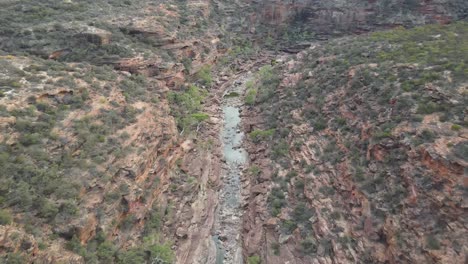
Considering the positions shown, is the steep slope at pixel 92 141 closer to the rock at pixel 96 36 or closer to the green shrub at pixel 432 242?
the rock at pixel 96 36

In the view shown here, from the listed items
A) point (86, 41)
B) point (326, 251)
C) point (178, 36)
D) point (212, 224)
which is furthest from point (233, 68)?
point (326, 251)

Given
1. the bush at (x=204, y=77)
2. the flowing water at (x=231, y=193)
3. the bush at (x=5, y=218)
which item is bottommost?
the flowing water at (x=231, y=193)

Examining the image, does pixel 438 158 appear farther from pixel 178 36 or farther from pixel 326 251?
pixel 178 36

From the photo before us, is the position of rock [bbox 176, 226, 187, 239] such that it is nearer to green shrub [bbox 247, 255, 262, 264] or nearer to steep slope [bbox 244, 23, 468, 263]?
steep slope [bbox 244, 23, 468, 263]

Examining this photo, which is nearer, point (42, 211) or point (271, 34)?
point (42, 211)

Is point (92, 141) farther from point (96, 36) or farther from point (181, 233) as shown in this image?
point (96, 36)

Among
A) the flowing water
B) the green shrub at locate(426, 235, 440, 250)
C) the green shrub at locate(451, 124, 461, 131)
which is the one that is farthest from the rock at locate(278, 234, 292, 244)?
the green shrub at locate(451, 124, 461, 131)

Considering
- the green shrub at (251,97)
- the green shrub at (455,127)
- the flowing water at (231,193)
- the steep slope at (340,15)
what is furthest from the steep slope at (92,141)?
the steep slope at (340,15)
